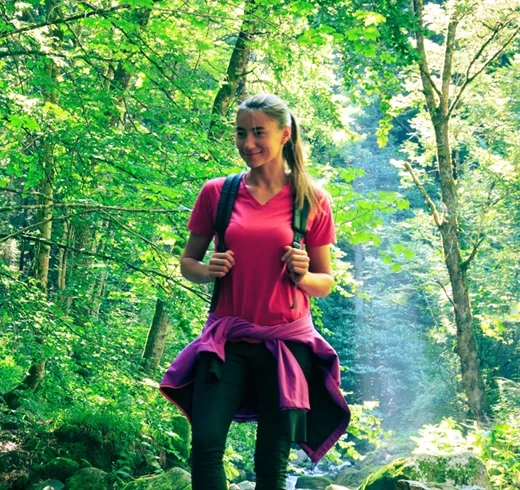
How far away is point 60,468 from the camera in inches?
203

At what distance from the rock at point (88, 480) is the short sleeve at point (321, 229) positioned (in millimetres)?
3210

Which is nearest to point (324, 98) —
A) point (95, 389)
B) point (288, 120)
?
point (95, 389)

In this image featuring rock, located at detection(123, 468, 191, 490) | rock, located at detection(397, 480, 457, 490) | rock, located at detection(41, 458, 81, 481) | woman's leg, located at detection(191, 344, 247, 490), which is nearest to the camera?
woman's leg, located at detection(191, 344, 247, 490)

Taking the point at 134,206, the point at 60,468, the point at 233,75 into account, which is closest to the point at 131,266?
the point at 134,206

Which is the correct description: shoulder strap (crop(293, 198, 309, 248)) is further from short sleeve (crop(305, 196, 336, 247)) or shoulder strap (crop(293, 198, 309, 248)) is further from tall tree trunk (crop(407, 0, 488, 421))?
tall tree trunk (crop(407, 0, 488, 421))

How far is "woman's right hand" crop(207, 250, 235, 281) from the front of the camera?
2104mm

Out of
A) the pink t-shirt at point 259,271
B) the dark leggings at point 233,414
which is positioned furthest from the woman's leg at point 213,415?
the pink t-shirt at point 259,271

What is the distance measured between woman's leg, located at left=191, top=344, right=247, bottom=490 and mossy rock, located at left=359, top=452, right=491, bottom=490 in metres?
3.25

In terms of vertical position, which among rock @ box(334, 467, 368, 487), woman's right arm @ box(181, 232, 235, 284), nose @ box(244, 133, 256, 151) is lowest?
rock @ box(334, 467, 368, 487)

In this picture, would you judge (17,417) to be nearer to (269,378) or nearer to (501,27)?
(269,378)

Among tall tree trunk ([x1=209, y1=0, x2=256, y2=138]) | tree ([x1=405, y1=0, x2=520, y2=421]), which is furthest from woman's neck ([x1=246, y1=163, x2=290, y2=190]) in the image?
tree ([x1=405, y1=0, x2=520, y2=421])

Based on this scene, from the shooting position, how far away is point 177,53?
729 centimetres

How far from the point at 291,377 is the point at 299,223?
19.2 inches

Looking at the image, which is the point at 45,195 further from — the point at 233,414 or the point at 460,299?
the point at 460,299
